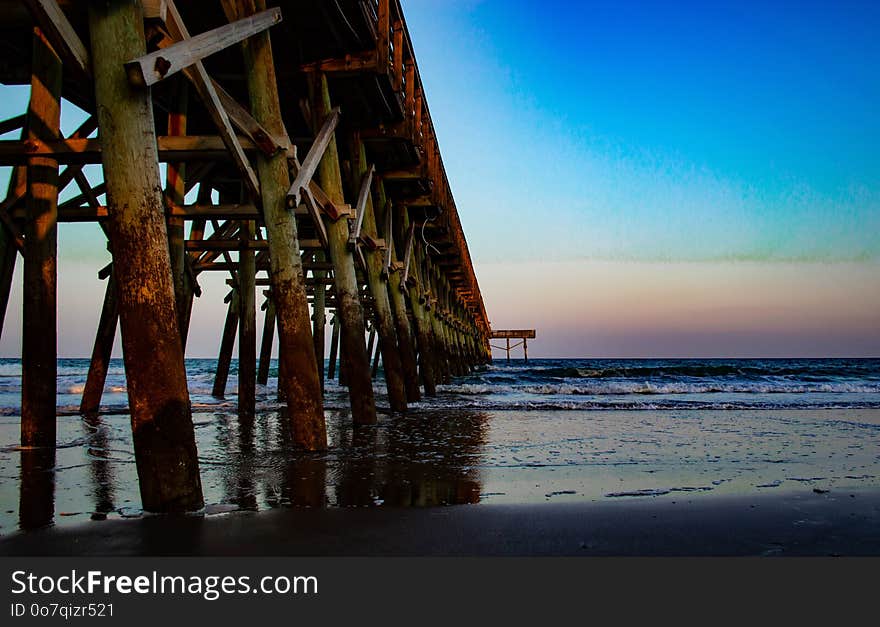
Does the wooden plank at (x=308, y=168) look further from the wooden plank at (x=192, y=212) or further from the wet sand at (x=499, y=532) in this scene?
the wet sand at (x=499, y=532)

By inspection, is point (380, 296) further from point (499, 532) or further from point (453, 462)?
point (499, 532)

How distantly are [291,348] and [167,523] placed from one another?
2132 mm

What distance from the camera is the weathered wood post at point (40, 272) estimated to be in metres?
4.84

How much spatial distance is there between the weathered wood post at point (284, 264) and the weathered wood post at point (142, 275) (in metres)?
1.88

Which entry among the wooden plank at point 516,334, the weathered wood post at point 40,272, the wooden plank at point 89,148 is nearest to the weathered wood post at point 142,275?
the wooden plank at point 89,148

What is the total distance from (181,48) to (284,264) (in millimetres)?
1887

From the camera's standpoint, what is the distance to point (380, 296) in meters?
8.98

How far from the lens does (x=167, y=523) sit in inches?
108

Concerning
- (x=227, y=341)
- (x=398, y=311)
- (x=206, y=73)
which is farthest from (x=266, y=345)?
(x=206, y=73)

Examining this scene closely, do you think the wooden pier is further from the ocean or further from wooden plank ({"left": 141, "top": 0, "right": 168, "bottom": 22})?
the ocean

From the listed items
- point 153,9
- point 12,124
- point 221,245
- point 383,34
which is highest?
point 383,34

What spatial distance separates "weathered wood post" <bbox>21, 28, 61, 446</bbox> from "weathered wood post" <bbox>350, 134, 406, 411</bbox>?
3797 millimetres

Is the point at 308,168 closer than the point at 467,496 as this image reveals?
No

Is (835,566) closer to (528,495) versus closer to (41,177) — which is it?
(528,495)
